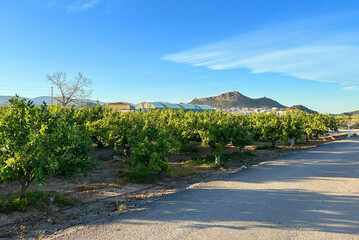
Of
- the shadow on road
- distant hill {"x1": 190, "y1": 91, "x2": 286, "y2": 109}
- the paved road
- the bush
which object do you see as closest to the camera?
the paved road

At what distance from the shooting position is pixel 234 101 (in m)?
120

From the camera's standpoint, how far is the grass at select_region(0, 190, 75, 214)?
730 cm

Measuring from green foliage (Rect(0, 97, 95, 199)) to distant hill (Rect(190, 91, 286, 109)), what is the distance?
10113 cm

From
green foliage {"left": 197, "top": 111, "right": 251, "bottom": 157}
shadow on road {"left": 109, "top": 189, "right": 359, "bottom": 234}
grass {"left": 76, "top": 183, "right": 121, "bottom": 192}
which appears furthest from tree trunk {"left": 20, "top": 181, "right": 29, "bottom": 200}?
green foliage {"left": 197, "top": 111, "right": 251, "bottom": 157}

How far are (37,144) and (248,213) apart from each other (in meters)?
6.53

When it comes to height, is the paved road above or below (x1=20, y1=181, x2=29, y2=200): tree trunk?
below

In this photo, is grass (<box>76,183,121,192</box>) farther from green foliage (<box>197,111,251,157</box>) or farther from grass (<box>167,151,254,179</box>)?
green foliage (<box>197,111,251,157</box>)

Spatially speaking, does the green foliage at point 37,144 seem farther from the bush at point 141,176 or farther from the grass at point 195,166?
the grass at point 195,166

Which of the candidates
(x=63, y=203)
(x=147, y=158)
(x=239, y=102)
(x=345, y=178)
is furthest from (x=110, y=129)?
(x=239, y=102)

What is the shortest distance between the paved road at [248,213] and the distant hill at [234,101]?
97.8 meters

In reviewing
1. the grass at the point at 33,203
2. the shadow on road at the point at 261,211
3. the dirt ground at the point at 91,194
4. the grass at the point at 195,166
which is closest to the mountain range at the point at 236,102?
the grass at the point at 195,166

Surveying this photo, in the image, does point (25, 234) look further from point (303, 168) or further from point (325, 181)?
point (303, 168)

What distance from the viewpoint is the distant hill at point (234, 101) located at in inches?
4395

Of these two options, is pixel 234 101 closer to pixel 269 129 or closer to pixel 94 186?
pixel 269 129
